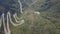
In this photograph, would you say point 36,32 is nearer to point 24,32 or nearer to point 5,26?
point 24,32

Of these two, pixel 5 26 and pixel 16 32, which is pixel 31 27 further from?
pixel 5 26

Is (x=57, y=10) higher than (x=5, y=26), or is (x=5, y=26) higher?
(x=57, y=10)

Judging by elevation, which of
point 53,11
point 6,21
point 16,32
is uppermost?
point 53,11

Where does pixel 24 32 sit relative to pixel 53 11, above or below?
below

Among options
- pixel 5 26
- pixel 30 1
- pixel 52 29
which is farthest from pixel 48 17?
pixel 5 26

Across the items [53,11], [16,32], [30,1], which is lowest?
[16,32]

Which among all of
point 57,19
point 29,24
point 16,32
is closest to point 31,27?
point 29,24

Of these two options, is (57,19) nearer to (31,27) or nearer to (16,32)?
(31,27)

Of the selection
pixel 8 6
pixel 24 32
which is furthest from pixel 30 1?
pixel 24 32

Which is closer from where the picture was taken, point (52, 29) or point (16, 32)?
point (52, 29)
